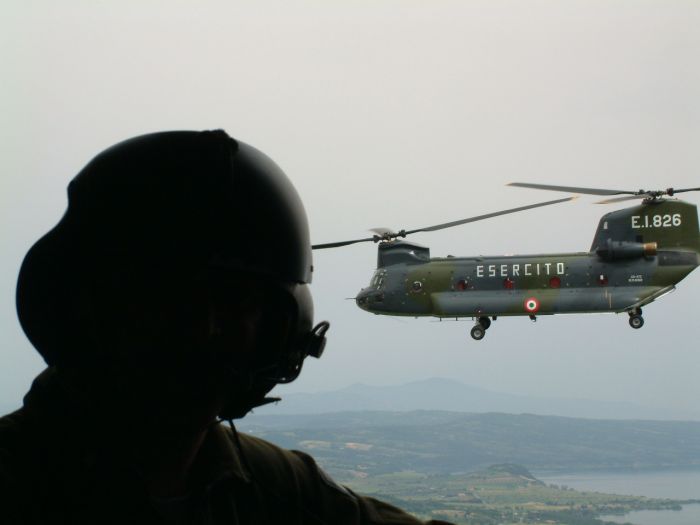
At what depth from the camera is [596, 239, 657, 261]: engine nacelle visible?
25547 mm

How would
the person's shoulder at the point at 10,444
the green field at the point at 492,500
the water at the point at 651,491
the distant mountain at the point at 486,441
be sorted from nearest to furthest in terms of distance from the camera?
the person's shoulder at the point at 10,444, the green field at the point at 492,500, the water at the point at 651,491, the distant mountain at the point at 486,441

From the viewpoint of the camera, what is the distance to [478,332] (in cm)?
2705

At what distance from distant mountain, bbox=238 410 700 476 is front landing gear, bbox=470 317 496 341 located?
2.68m

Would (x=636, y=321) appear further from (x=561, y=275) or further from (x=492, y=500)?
(x=492, y=500)

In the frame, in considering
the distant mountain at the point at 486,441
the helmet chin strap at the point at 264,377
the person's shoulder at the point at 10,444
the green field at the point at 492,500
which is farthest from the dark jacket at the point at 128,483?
the distant mountain at the point at 486,441

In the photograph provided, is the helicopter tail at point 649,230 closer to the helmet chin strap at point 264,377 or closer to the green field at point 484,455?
the green field at point 484,455

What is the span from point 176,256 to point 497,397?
224ft

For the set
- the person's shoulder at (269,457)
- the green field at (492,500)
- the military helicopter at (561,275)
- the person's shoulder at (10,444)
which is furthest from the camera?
the military helicopter at (561,275)

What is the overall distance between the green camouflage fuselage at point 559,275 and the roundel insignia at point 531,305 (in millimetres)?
27

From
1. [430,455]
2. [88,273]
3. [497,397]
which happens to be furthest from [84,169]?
[497,397]

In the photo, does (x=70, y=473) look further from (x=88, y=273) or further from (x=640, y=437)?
(x=640, y=437)

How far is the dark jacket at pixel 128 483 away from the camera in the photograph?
1661mm

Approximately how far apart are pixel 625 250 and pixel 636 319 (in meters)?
1.67

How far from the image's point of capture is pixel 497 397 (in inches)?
2704
